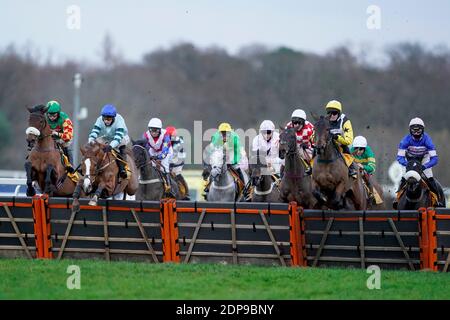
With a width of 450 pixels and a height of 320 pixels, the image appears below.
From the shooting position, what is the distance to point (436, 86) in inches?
1316

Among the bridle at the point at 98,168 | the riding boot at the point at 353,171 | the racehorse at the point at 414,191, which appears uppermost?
the bridle at the point at 98,168

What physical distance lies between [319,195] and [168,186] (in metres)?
4.88

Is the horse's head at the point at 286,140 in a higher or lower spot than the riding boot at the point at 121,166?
higher

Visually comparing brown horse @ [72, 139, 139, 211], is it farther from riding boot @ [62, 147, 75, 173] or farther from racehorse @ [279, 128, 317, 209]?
racehorse @ [279, 128, 317, 209]

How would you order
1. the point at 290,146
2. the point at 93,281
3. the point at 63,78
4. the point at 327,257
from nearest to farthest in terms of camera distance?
the point at 93,281
the point at 327,257
the point at 290,146
the point at 63,78

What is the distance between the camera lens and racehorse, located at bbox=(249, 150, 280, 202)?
19.0m

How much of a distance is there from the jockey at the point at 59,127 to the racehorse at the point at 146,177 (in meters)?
1.43

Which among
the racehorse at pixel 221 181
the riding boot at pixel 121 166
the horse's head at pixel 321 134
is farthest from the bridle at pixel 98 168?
the horse's head at pixel 321 134

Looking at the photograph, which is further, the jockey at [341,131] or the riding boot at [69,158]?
the riding boot at [69,158]

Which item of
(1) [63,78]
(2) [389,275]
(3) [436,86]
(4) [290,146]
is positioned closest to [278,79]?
(3) [436,86]

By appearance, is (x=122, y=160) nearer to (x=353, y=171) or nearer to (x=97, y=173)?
(x=97, y=173)

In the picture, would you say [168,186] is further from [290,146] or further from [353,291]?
[353,291]

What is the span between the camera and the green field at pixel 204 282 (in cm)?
1306

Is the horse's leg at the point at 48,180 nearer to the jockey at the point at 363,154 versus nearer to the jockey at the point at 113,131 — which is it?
the jockey at the point at 113,131
